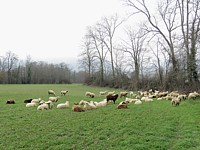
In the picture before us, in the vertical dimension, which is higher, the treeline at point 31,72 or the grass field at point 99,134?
the treeline at point 31,72

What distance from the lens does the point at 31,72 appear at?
95.5 m

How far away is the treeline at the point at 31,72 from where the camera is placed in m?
90.6

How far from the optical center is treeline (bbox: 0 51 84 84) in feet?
297

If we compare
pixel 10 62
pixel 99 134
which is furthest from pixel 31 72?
pixel 99 134

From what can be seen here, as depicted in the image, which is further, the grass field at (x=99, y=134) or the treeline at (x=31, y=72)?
the treeline at (x=31, y=72)

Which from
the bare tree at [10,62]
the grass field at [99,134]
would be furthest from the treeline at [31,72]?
the grass field at [99,134]

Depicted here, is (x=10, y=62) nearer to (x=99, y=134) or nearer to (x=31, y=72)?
(x=31, y=72)

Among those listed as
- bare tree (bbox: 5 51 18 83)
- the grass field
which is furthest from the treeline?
the grass field

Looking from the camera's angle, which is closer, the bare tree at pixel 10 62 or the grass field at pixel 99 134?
the grass field at pixel 99 134

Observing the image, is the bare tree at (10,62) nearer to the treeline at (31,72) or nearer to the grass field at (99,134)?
the treeline at (31,72)

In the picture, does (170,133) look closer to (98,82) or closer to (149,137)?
(149,137)

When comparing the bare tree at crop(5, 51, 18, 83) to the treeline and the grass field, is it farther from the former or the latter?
the grass field

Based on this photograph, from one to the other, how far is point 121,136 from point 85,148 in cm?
174

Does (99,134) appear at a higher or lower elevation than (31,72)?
lower
